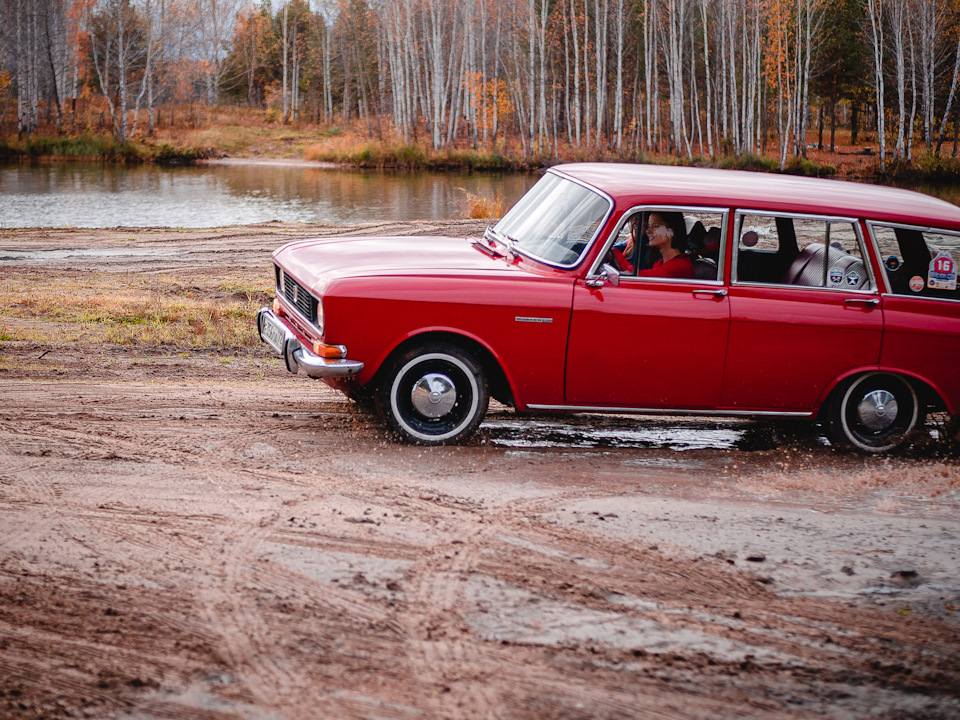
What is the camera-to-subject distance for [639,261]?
6.43 m

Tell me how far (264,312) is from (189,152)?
46.7m

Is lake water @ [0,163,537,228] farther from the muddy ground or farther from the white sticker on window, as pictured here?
the white sticker on window

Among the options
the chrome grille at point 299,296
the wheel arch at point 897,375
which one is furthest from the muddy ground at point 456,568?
the chrome grille at point 299,296

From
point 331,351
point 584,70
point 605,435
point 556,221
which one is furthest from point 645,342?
point 584,70

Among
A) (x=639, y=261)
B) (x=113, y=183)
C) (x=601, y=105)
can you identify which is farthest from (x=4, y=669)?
(x=601, y=105)

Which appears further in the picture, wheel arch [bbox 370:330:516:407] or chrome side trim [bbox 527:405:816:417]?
chrome side trim [bbox 527:405:816:417]

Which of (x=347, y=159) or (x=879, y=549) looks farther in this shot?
(x=347, y=159)

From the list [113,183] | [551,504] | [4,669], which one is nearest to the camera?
[4,669]

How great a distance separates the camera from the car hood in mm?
6215

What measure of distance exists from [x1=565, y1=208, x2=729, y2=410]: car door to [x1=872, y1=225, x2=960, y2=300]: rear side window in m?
1.25

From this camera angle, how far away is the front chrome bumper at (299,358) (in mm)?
6000

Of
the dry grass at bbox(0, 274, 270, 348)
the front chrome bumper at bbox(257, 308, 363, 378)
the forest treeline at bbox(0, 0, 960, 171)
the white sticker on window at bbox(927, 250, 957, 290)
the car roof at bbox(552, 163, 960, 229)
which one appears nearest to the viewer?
the front chrome bumper at bbox(257, 308, 363, 378)

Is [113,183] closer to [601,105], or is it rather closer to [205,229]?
[205,229]

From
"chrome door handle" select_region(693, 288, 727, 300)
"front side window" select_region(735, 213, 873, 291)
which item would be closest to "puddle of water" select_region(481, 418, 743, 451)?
"chrome door handle" select_region(693, 288, 727, 300)
